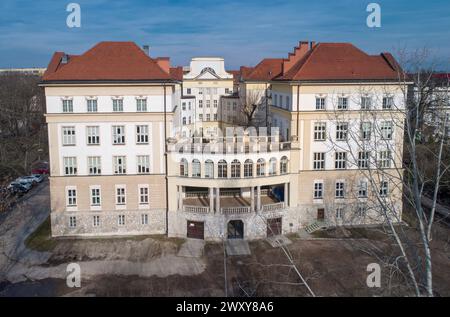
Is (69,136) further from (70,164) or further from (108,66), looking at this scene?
(108,66)

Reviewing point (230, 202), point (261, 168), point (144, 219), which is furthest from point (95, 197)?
point (261, 168)

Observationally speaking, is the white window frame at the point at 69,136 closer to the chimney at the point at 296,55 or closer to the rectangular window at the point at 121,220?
the rectangular window at the point at 121,220

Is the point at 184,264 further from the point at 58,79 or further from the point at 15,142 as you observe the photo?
the point at 15,142

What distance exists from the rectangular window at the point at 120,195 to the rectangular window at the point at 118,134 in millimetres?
3474

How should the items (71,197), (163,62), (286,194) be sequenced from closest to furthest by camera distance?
(71,197) → (286,194) → (163,62)

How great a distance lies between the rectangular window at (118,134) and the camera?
32.6m

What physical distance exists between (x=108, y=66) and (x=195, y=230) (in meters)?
14.2

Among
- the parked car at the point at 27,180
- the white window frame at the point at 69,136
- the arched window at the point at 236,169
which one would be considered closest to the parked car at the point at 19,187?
the parked car at the point at 27,180

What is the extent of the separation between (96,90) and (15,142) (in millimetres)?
31956

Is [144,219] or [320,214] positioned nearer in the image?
[144,219]

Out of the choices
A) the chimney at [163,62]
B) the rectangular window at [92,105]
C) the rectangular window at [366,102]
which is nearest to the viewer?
the rectangular window at [92,105]

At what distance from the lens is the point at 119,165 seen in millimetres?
32969

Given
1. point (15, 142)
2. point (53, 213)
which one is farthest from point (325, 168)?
point (15, 142)

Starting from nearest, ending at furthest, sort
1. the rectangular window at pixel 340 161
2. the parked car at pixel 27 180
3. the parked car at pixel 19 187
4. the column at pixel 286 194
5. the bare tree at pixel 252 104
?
the column at pixel 286 194
the rectangular window at pixel 340 161
the parked car at pixel 19 187
the parked car at pixel 27 180
the bare tree at pixel 252 104
